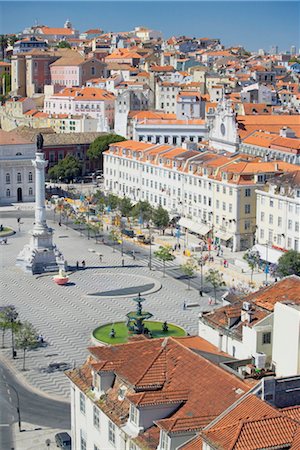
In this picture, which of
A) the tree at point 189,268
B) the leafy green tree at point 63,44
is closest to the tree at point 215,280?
the tree at point 189,268

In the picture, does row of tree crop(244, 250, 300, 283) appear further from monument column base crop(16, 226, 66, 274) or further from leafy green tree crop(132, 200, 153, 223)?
leafy green tree crop(132, 200, 153, 223)

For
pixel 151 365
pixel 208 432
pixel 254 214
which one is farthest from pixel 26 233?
pixel 208 432

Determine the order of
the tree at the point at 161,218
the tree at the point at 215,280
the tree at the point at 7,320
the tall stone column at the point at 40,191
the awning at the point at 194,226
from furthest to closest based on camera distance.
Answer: the tree at the point at 161,218, the awning at the point at 194,226, the tall stone column at the point at 40,191, the tree at the point at 215,280, the tree at the point at 7,320

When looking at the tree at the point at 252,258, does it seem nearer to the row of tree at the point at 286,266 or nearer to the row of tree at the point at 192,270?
the row of tree at the point at 286,266

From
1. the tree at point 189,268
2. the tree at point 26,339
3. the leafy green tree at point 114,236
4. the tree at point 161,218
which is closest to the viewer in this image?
the tree at point 26,339

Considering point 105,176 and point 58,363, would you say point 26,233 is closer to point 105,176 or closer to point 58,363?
point 105,176

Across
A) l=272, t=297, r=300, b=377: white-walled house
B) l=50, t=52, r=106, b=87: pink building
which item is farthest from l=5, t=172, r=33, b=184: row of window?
l=272, t=297, r=300, b=377: white-walled house
